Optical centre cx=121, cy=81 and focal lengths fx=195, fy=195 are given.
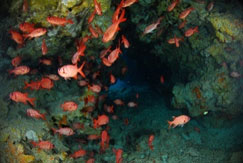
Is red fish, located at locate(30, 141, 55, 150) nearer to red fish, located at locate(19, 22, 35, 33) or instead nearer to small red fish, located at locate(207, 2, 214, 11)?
red fish, located at locate(19, 22, 35, 33)

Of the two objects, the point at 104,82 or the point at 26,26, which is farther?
the point at 104,82

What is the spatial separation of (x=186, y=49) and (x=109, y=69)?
13.8 feet

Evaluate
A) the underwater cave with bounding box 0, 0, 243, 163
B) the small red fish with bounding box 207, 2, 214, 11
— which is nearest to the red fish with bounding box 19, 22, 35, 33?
the underwater cave with bounding box 0, 0, 243, 163

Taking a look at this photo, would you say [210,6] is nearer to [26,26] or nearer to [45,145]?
[26,26]

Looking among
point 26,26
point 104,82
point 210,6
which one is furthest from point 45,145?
point 210,6

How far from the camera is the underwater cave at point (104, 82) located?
5.06 m

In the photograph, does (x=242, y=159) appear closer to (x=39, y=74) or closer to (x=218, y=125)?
(x=218, y=125)

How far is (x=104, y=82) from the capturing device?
10562mm

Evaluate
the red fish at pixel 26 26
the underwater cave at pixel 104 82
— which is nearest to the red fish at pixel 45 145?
the underwater cave at pixel 104 82

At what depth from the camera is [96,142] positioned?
7.23 meters

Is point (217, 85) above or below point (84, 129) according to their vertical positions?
below

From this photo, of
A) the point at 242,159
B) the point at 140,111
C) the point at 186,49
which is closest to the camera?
the point at 242,159

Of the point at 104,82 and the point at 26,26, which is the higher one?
the point at 26,26

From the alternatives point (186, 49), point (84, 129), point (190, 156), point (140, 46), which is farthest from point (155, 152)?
point (140, 46)
